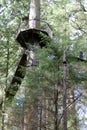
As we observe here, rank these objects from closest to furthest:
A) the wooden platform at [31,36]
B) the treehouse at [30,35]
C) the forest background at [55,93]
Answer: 1. the forest background at [55,93]
2. the treehouse at [30,35]
3. the wooden platform at [31,36]

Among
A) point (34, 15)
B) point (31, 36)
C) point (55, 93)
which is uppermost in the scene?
point (34, 15)

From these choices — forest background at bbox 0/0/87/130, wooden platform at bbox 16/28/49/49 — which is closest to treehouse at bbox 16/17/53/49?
wooden platform at bbox 16/28/49/49

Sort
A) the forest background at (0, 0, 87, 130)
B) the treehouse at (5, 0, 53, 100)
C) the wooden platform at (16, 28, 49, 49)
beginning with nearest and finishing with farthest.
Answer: the forest background at (0, 0, 87, 130) < the treehouse at (5, 0, 53, 100) < the wooden platform at (16, 28, 49, 49)

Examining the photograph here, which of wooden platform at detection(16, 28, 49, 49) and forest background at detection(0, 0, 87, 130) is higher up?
wooden platform at detection(16, 28, 49, 49)

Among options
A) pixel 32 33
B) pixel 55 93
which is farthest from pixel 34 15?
pixel 55 93

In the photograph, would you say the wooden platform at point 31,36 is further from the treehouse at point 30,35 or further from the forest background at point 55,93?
the forest background at point 55,93

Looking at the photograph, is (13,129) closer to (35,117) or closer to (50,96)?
(35,117)

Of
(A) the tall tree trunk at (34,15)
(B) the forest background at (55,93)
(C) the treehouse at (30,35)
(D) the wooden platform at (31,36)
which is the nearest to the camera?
(B) the forest background at (55,93)

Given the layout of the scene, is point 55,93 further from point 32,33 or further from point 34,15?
point 34,15

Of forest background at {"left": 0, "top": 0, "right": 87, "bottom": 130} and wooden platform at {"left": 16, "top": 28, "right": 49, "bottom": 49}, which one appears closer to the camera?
forest background at {"left": 0, "top": 0, "right": 87, "bottom": 130}

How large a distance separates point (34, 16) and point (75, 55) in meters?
2.68

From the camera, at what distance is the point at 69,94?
18.1 ft

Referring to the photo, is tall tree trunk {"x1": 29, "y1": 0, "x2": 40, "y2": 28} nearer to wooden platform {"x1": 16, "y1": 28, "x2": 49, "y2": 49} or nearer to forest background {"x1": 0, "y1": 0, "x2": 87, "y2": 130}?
wooden platform {"x1": 16, "y1": 28, "x2": 49, "y2": 49}

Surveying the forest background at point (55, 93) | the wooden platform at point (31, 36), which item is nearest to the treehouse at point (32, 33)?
the wooden platform at point (31, 36)
